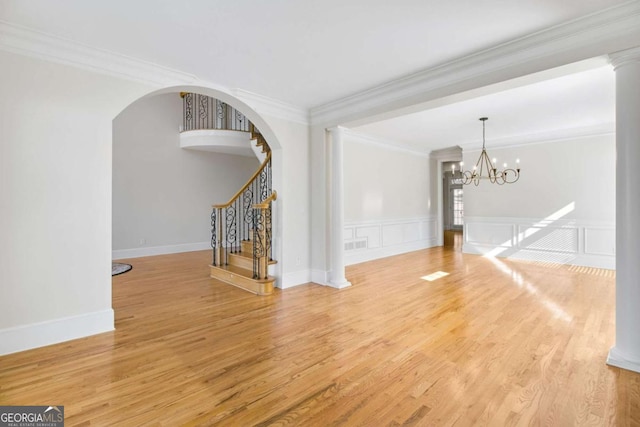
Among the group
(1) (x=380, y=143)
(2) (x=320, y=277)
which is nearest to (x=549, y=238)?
(1) (x=380, y=143)

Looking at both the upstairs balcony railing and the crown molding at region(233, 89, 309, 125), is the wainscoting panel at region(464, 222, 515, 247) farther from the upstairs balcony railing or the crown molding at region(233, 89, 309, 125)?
the upstairs balcony railing

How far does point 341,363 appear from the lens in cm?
252

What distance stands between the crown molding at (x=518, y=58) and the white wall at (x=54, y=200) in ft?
10.1

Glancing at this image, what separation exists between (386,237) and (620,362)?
5.33 m

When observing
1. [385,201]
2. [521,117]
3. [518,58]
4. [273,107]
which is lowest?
[385,201]

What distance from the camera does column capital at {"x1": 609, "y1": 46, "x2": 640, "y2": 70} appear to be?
7.81 feet

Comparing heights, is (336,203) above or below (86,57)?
below

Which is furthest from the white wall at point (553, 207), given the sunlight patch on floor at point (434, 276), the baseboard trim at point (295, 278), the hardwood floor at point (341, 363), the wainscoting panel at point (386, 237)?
the baseboard trim at point (295, 278)

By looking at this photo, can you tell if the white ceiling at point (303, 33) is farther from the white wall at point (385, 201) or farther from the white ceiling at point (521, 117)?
the white wall at point (385, 201)

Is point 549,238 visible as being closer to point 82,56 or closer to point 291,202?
point 291,202

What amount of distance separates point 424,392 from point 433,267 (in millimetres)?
4493

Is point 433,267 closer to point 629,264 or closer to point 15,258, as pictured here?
point 629,264

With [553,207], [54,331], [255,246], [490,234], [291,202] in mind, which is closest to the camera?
[54,331]

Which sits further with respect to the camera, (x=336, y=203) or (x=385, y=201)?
(x=385, y=201)
